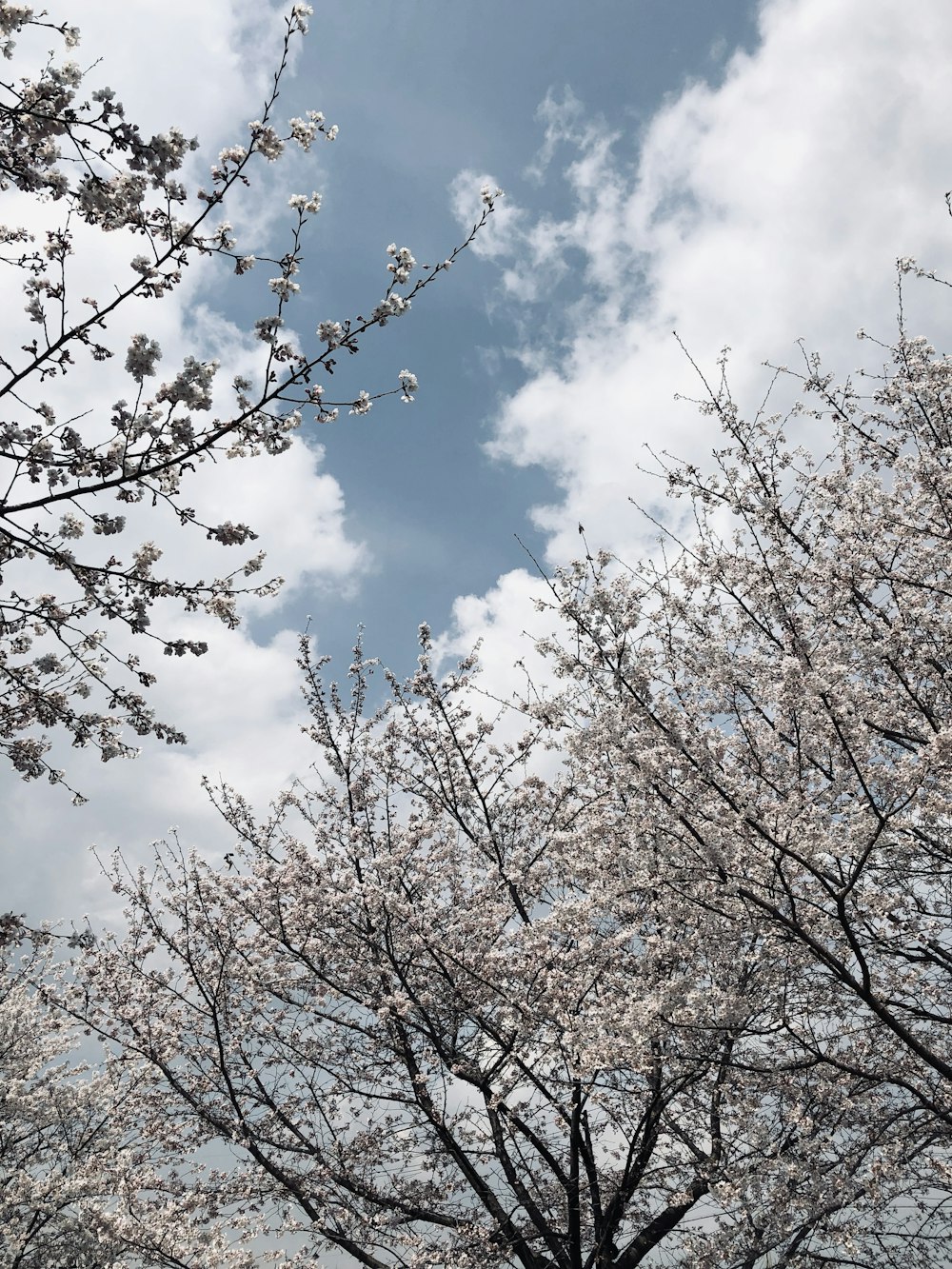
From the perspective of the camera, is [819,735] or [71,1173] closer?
[819,735]

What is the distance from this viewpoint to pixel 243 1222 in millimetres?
9258

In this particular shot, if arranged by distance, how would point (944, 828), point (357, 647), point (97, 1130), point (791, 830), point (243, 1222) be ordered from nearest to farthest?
point (791, 830) < point (944, 828) < point (243, 1222) < point (357, 647) < point (97, 1130)

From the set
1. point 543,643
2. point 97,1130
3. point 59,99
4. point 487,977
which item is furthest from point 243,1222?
point 59,99

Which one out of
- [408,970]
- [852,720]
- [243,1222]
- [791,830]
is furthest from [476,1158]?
[852,720]

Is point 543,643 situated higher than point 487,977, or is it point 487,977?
point 543,643

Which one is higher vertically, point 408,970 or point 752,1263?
point 408,970

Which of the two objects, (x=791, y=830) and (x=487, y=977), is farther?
(x=487, y=977)

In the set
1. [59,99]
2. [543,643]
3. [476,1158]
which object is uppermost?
[59,99]

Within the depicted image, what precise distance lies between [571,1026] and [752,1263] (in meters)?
3.05

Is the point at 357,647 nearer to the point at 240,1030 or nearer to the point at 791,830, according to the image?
the point at 240,1030

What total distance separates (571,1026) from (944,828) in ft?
12.0

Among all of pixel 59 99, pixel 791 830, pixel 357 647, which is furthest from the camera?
pixel 357 647

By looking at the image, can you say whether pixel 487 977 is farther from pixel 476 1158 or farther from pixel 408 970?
pixel 476 1158

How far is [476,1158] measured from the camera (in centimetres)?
911
